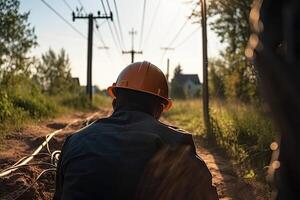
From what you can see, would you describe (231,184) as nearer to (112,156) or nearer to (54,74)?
(112,156)

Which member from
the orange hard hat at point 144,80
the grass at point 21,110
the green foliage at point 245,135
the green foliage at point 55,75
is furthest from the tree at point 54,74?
the orange hard hat at point 144,80

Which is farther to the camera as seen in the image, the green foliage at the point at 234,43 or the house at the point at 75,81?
the house at the point at 75,81

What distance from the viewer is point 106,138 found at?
3357mm

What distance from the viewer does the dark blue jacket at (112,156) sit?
125 inches

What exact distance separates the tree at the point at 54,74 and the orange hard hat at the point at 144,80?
3381 centimetres

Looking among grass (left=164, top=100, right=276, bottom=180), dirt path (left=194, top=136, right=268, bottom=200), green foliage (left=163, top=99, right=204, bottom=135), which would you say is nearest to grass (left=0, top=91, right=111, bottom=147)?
dirt path (left=194, top=136, right=268, bottom=200)

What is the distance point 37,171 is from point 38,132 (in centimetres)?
787

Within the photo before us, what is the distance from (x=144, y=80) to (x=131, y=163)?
1130 mm

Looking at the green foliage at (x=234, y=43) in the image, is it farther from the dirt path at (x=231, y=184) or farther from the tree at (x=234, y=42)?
the dirt path at (x=231, y=184)

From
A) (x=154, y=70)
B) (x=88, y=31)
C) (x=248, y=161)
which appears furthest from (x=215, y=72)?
(x=154, y=70)

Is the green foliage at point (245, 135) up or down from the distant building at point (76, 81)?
down

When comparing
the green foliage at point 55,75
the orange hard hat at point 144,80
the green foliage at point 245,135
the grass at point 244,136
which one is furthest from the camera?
the green foliage at point 55,75

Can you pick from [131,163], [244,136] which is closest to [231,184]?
[244,136]

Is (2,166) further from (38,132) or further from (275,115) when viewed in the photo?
(275,115)
